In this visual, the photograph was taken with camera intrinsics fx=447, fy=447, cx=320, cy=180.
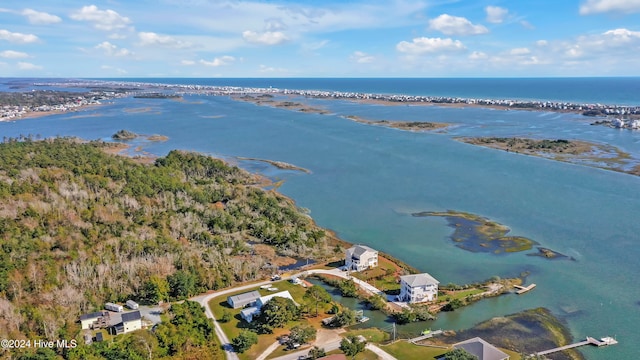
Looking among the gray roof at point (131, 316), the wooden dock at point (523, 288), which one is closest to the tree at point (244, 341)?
the gray roof at point (131, 316)

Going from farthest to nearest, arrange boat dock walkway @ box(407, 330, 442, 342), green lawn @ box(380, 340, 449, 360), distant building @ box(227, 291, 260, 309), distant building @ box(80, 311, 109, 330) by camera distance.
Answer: distant building @ box(227, 291, 260, 309), distant building @ box(80, 311, 109, 330), boat dock walkway @ box(407, 330, 442, 342), green lawn @ box(380, 340, 449, 360)

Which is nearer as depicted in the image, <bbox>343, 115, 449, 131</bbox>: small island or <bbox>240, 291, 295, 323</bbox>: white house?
<bbox>240, 291, 295, 323</bbox>: white house

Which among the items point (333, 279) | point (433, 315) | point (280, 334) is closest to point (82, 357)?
point (280, 334)

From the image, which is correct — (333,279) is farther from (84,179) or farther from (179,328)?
(84,179)

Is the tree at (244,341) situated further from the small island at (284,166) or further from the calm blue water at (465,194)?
the small island at (284,166)

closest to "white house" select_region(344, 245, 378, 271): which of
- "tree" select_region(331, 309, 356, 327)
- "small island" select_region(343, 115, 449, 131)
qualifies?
"tree" select_region(331, 309, 356, 327)

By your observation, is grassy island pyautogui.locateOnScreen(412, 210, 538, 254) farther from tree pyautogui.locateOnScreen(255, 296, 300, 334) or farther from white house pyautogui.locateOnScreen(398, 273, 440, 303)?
tree pyautogui.locateOnScreen(255, 296, 300, 334)
